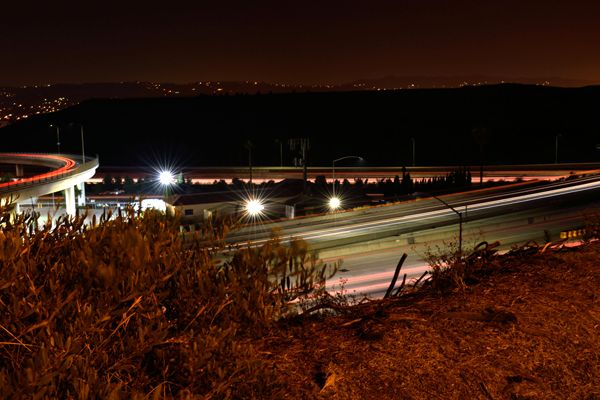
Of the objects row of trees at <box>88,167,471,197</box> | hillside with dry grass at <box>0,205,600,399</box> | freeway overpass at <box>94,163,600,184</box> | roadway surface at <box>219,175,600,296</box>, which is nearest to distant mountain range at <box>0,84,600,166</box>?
freeway overpass at <box>94,163,600,184</box>

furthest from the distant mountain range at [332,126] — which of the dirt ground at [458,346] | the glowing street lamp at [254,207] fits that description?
the dirt ground at [458,346]

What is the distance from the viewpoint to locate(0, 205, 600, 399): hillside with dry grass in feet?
14.6

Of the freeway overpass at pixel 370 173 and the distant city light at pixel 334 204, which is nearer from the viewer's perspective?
the distant city light at pixel 334 204

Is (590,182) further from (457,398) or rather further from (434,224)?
(457,398)

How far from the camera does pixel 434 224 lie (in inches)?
1500

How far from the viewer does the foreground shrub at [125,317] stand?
4.14m

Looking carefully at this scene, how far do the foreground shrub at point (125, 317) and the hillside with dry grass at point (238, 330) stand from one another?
0.02 metres

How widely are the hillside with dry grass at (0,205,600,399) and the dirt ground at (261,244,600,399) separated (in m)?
0.02

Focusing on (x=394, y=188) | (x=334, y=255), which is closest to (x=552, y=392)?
(x=334, y=255)

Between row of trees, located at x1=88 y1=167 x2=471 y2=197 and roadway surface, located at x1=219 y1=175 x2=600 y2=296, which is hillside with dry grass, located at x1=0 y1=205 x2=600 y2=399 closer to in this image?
roadway surface, located at x1=219 y1=175 x2=600 y2=296

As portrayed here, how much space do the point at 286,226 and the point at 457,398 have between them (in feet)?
109

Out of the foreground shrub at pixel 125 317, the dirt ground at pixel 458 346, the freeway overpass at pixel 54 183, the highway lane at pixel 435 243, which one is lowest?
the highway lane at pixel 435 243

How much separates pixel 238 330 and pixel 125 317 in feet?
4.04

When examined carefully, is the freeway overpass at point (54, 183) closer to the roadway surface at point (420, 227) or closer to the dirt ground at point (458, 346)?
the roadway surface at point (420, 227)
